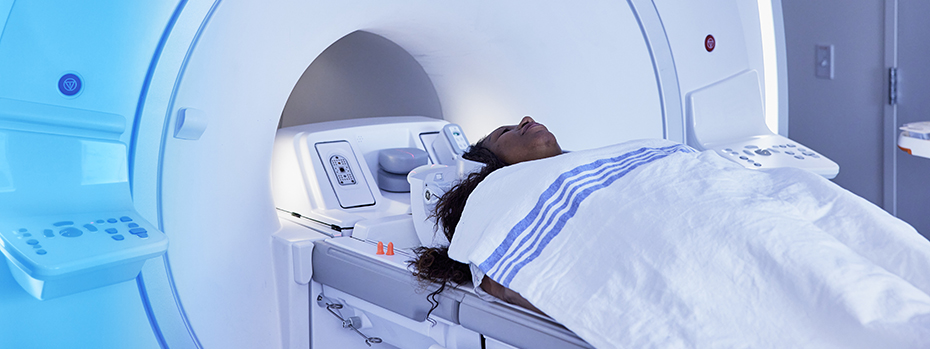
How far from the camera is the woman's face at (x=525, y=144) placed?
5.63 ft

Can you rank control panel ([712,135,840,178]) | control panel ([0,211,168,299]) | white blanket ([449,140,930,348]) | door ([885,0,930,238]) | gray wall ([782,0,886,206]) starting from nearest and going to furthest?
white blanket ([449,140,930,348]), control panel ([0,211,168,299]), control panel ([712,135,840,178]), door ([885,0,930,238]), gray wall ([782,0,886,206])

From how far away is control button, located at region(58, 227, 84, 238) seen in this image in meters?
1.18

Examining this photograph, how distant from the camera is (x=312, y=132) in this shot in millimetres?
1937

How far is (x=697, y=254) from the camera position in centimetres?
108

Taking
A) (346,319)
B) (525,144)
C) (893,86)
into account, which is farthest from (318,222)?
(893,86)

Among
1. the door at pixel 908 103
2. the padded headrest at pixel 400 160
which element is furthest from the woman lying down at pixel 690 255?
the door at pixel 908 103

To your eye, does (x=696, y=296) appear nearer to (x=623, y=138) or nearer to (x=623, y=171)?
(x=623, y=171)

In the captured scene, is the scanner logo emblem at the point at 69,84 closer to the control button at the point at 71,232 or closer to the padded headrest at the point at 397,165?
the control button at the point at 71,232

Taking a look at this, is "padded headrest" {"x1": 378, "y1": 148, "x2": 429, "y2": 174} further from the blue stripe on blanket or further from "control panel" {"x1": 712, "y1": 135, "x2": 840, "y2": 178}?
"control panel" {"x1": 712, "y1": 135, "x2": 840, "y2": 178}

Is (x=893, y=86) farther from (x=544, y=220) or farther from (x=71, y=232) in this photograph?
(x=71, y=232)

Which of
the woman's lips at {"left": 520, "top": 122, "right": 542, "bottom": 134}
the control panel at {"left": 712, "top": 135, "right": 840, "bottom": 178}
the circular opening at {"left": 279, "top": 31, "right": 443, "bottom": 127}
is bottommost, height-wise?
the control panel at {"left": 712, "top": 135, "right": 840, "bottom": 178}

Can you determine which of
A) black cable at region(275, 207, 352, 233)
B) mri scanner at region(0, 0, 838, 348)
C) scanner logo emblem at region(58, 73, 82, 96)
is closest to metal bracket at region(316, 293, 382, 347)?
Answer: mri scanner at region(0, 0, 838, 348)

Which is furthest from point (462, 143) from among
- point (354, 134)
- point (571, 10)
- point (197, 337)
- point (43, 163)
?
point (43, 163)

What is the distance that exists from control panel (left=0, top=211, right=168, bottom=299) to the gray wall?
8.99 feet
